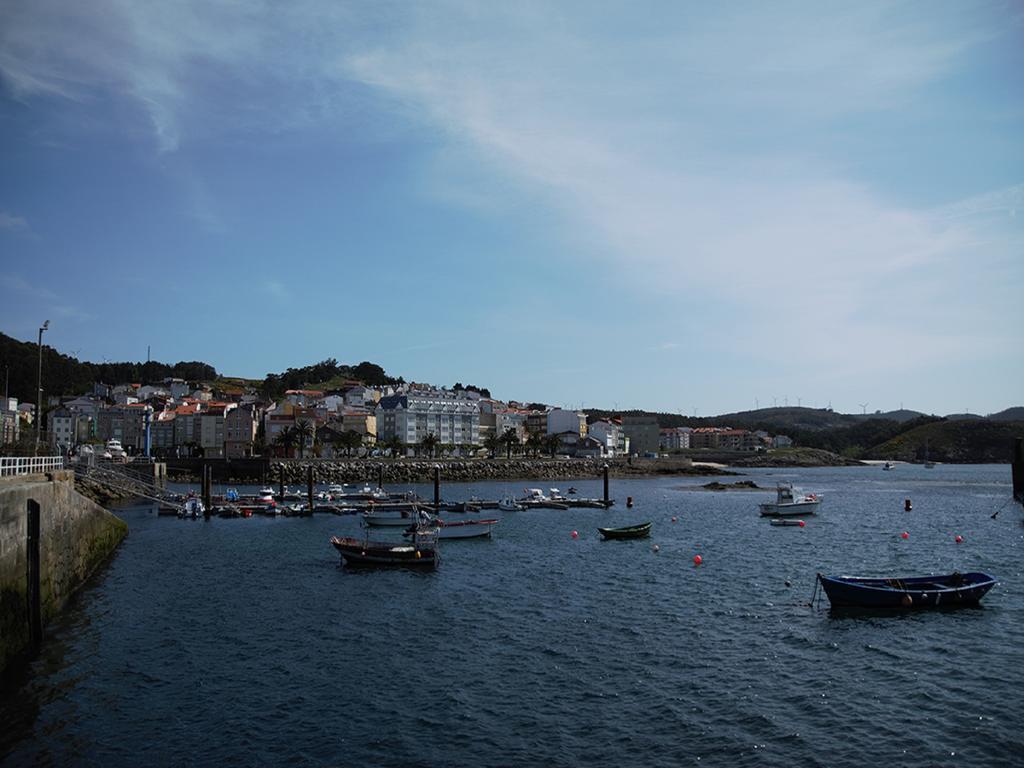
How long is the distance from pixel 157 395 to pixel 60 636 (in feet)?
596

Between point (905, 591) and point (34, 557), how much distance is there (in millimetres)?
30092

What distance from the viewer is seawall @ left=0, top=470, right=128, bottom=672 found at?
2139 cm

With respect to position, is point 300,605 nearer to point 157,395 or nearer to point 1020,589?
point 1020,589

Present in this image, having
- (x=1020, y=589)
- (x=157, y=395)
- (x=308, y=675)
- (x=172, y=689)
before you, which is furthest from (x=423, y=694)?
(x=157, y=395)

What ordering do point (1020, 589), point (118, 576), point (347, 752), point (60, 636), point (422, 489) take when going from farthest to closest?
point (422, 489) → point (118, 576) → point (1020, 589) → point (60, 636) → point (347, 752)

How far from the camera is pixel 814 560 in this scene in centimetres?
4244

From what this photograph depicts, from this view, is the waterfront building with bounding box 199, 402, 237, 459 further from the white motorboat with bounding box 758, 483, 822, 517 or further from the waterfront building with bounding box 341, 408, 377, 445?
the white motorboat with bounding box 758, 483, 822, 517

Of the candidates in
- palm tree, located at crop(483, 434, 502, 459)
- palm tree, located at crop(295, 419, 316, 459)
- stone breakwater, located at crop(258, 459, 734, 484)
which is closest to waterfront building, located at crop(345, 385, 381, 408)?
palm tree, located at crop(483, 434, 502, 459)

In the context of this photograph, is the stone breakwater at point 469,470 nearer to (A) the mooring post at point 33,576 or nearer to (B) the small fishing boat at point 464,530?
(B) the small fishing boat at point 464,530

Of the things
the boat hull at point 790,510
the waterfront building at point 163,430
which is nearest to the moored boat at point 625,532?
the boat hull at point 790,510

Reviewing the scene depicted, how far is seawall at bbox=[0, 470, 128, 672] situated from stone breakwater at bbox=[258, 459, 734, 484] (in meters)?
67.4

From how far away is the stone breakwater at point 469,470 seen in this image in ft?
378

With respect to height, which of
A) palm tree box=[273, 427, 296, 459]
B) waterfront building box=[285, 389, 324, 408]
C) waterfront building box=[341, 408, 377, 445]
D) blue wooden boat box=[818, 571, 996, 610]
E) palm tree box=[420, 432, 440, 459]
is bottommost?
blue wooden boat box=[818, 571, 996, 610]

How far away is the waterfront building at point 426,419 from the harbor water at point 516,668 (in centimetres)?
12603
